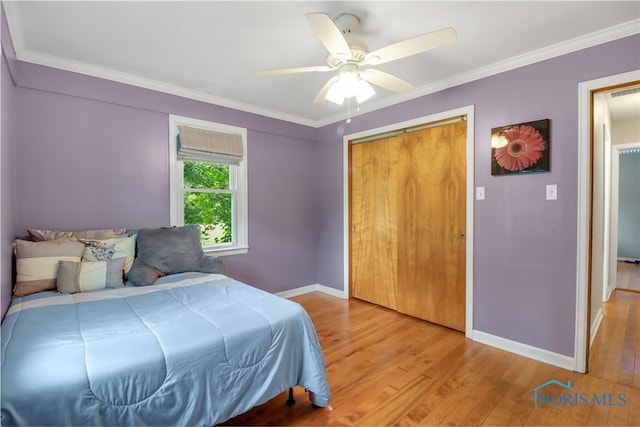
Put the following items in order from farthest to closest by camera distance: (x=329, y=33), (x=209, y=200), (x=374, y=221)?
(x=374, y=221), (x=209, y=200), (x=329, y=33)

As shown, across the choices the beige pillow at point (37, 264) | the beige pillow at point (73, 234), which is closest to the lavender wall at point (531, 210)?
the beige pillow at point (73, 234)

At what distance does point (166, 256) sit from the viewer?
2549 millimetres

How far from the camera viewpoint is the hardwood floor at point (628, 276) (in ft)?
14.6

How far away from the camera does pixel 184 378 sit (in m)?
1.30

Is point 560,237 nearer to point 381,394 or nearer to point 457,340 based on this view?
point 457,340

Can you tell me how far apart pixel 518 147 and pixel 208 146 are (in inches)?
115

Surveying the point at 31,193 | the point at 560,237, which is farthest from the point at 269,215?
the point at 560,237

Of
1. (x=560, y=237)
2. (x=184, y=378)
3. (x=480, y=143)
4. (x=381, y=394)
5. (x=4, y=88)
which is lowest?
(x=381, y=394)

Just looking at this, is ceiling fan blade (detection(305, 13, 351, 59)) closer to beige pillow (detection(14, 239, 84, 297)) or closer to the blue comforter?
the blue comforter

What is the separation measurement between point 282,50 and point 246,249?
2229mm

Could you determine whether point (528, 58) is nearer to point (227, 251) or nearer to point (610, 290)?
point (227, 251)

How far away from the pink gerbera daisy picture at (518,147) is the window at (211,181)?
104 inches

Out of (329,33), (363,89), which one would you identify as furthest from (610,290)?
(329,33)

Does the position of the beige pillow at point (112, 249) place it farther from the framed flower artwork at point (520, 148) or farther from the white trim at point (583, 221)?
the white trim at point (583, 221)
